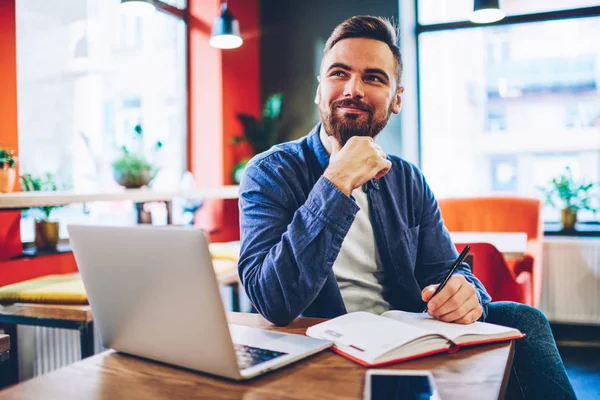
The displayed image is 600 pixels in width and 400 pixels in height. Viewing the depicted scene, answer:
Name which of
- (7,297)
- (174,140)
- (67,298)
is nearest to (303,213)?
(67,298)

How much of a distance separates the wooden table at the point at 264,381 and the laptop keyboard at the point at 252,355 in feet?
Answer: 0.09

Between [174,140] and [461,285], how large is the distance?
3.53 meters

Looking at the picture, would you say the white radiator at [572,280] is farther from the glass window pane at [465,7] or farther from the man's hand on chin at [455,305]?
the man's hand on chin at [455,305]

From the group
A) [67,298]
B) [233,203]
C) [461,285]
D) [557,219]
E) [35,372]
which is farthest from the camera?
[233,203]

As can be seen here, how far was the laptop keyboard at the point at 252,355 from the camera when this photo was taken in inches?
31.2

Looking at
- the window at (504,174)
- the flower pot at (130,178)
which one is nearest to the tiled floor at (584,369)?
the window at (504,174)

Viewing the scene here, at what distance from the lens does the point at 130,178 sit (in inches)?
115

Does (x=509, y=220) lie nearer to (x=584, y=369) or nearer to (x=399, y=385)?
(x=584, y=369)

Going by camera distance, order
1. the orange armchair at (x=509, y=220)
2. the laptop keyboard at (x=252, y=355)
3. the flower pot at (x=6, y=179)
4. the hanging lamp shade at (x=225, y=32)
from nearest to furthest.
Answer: the laptop keyboard at (x=252, y=355)
the flower pot at (x=6, y=179)
the orange armchair at (x=509, y=220)
the hanging lamp shade at (x=225, y=32)

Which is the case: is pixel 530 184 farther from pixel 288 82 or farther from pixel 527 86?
pixel 288 82

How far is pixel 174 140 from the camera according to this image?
4258mm

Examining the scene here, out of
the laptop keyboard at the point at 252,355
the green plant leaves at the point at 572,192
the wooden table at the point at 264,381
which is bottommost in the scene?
the wooden table at the point at 264,381

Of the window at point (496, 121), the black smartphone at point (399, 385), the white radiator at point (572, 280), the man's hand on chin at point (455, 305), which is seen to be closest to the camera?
the black smartphone at point (399, 385)

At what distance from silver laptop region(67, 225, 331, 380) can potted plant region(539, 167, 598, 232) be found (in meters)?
3.65
